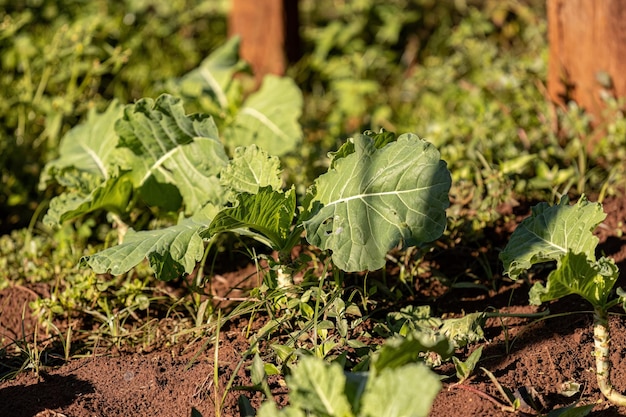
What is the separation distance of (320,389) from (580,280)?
0.90 m

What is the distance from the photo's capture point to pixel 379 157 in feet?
8.88

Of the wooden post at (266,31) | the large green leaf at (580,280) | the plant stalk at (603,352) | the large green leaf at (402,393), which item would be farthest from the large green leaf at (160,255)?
the wooden post at (266,31)

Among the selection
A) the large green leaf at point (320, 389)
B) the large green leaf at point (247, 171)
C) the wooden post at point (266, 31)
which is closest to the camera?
the large green leaf at point (320, 389)

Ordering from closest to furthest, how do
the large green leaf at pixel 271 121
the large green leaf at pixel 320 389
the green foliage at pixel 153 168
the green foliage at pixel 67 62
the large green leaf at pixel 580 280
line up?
the large green leaf at pixel 320 389 → the large green leaf at pixel 580 280 → the green foliage at pixel 153 168 → the large green leaf at pixel 271 121 → the green foliage at pixel 67 62

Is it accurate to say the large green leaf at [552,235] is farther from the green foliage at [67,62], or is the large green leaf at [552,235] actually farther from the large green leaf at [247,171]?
the green foliage at [67,62]

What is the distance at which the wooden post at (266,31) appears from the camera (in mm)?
5094

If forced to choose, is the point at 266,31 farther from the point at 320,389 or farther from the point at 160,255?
the point at 320,389

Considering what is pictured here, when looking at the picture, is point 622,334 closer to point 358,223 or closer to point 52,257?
point 358,223

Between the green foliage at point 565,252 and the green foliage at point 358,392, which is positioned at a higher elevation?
the green foliage at point 358,392

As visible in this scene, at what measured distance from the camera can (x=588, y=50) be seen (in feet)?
13.2

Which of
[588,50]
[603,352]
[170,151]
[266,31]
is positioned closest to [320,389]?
[603,352]

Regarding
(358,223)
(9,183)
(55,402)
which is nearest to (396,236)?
(358,223)

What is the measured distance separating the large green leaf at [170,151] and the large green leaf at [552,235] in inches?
46.3

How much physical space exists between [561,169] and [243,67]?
1.72 meters
